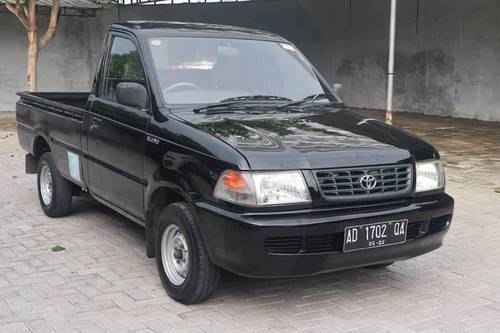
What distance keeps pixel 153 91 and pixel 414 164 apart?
1949 millimetres

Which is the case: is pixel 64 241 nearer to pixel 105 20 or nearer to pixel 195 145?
pixel 195 145

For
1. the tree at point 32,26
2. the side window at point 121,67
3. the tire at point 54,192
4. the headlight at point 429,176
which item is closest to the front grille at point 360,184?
the headlight at point 429,176

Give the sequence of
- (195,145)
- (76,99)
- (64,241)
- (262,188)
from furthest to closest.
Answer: (76,99) < (64,241) < (195,145) < (262,188)

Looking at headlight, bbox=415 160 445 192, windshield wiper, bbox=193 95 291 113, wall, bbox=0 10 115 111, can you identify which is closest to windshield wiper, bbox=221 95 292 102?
windshield wiper, bbox=193 95 291 113

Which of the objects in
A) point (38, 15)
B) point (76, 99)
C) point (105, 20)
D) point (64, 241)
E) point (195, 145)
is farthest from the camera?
point (105, 20)

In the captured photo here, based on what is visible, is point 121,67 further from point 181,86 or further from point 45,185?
point 45,185

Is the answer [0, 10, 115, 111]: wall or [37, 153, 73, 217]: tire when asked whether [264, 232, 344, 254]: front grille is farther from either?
[0, 10, 115, 111]: wall

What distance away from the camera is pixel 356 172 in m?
3.73

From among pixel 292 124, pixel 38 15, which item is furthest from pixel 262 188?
pixel 38 15

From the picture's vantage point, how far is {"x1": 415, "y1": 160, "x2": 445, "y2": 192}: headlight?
4.08m

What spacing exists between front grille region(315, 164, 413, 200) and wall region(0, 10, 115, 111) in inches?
637

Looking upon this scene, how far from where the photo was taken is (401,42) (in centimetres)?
1864

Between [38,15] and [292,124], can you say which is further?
[38,15]

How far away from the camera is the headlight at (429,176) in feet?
13.4
